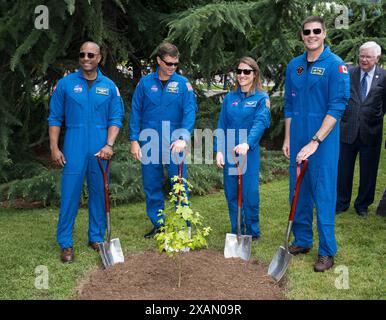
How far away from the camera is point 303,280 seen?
4223 mm

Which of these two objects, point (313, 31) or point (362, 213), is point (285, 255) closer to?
point (313, 31)

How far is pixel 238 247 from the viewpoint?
15.6ft

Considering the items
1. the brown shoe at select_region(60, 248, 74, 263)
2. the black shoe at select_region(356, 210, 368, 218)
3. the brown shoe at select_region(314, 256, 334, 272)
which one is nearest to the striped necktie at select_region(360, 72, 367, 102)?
the black shoe at select_region(356, 210, 368, 218)

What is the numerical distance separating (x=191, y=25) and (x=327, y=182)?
2247 mm

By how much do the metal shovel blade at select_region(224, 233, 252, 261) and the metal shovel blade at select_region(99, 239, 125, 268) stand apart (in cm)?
97

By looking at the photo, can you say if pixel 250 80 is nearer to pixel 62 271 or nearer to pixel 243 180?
pixel 243 180

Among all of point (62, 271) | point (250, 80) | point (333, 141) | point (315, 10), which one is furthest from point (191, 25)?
point (62, 271)

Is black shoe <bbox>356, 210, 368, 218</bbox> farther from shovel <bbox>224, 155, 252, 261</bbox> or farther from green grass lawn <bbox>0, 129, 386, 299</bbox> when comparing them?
shovel <bbox>224, 155, 252, 261</bbox>

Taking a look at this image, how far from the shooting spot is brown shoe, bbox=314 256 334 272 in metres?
4.40

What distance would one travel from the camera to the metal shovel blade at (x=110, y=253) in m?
4.58

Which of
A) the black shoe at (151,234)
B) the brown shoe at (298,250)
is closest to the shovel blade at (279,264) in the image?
the brown shoe at (298,250)

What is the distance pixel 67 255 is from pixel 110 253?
1.31ft

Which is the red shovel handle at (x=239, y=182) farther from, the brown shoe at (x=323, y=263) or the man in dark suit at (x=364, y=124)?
the man in dark suit at (x=364, y=124)

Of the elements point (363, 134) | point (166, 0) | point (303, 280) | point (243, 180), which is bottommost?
point (303, 280)
